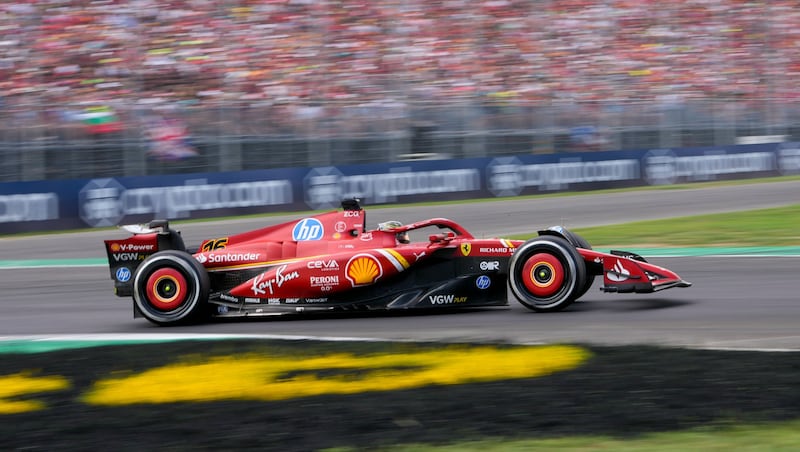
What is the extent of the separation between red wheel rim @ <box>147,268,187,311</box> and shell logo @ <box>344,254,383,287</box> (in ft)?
4.64

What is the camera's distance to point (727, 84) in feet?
90.0

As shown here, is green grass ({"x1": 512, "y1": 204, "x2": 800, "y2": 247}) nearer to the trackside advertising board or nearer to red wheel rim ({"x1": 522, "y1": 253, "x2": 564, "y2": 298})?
the trackside advertising board

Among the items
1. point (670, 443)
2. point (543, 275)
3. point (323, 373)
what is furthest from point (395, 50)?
point (670, 443)

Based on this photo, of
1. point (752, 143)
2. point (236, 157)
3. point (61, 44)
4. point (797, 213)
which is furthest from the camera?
point (752, 143)

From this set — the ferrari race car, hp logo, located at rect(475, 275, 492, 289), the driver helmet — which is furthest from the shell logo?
hp logo, located at rect(475, 275, 492, 289)

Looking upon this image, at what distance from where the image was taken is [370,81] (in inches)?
912

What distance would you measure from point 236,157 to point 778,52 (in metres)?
17.6

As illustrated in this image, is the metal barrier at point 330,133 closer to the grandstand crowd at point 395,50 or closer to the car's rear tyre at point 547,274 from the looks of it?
the grandstand crowd at point 395,50

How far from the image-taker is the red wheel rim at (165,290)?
8.57 meters

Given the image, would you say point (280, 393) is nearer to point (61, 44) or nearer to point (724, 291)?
point (724, 291)

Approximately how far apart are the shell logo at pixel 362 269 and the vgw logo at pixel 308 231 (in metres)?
0.47

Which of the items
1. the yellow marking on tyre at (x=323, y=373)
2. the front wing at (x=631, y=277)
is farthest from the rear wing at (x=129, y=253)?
the front wing at (x=631, y=277)

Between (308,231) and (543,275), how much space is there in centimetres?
202

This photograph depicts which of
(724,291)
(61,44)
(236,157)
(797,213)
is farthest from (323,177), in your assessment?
(724,291)
